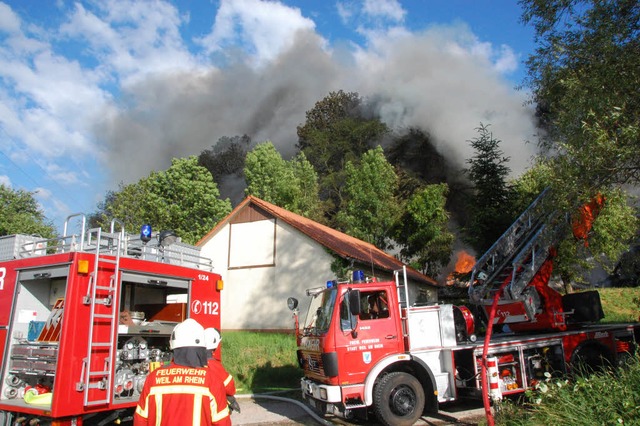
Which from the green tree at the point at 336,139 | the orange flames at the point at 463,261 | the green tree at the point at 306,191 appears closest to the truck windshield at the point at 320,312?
the orange flames at the point at 463,261

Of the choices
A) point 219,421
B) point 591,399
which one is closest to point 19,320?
point 219,421

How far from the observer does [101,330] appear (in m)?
5.62

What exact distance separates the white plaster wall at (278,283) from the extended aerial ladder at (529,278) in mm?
8866

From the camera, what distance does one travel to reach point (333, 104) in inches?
2203

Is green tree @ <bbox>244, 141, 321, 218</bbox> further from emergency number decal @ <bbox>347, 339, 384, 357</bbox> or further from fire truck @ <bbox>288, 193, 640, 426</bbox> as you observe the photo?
emergency number decal @ <bbox>347, 339, 384, 357</bbox>

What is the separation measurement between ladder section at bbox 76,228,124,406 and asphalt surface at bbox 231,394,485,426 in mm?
2710

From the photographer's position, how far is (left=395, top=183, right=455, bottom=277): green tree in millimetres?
23859

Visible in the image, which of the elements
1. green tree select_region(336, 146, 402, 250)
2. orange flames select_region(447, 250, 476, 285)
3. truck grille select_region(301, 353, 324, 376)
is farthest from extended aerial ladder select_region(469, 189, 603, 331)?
orange flames select_region(447, 250, 476, 285)

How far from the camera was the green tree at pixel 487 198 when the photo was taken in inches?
712

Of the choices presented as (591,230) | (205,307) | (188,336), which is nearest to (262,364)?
(205,307)

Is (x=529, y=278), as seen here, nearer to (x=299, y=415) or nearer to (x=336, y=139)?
(x=299, y=415)

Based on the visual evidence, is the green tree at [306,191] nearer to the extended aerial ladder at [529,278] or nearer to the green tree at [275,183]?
the green tree at [275,183]

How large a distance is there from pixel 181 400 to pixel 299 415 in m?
6.38

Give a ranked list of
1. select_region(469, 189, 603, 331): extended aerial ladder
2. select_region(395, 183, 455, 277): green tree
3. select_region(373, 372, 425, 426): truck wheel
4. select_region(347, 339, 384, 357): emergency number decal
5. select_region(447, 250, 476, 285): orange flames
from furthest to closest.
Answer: select_region(447, 250, 476, 285): orange flames, select_region(395, 183, 455, 277): green tree, select_region(469, 189, 603, 331): extended aerial ladder, select_region(347, 339, 384, 357): emergency number decal, select_region(373, 372, 425, 426): truck wheel
